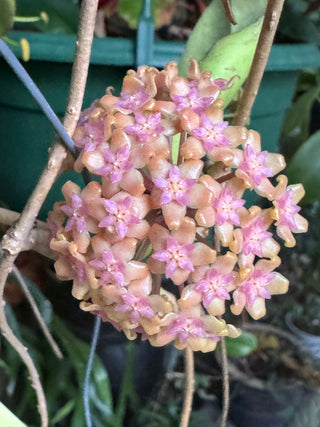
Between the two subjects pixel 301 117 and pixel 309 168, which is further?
pixel 301 117

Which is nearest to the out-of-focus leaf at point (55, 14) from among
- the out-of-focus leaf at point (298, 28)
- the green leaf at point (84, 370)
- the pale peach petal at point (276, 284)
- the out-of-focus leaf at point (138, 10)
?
the out-of-focus leaf at point (138, 10)

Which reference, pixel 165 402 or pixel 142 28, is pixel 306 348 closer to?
pixel 165 402

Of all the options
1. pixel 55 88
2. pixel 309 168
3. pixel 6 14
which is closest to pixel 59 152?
pixel 6 14

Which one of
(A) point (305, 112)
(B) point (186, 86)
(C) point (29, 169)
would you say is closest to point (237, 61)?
(B) point (186, 86)

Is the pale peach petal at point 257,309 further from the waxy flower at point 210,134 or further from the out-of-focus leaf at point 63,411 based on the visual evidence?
the out-of-focus leaf at point 63,411

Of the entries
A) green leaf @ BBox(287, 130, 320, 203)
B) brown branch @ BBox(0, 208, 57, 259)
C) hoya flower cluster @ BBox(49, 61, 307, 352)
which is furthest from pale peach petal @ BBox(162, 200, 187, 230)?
green leaf @ BBox(287, 130, 320, 203)

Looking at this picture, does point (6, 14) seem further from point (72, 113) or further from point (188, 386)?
point (188, 386)
